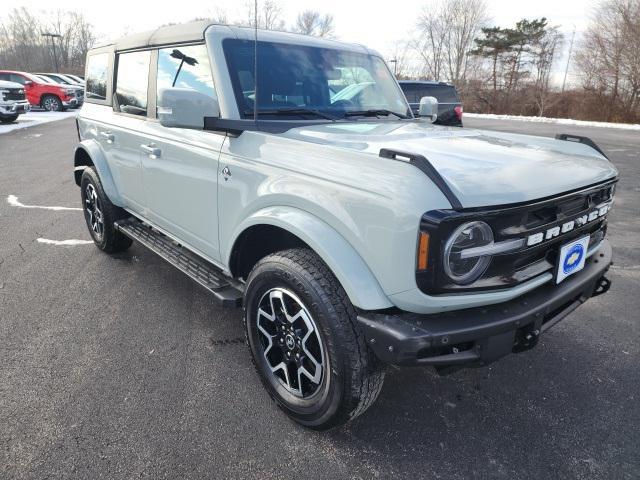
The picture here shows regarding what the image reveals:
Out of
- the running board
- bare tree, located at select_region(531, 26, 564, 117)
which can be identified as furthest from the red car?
bare tree, located at select_region(531, 26, 564, 117)

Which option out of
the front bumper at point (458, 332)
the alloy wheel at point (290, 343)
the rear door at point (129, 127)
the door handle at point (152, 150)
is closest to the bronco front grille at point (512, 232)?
the front bumper at point (458, 332)

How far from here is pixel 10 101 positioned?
16.2 meters

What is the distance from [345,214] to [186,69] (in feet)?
5.85

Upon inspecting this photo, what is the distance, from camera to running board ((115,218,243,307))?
268 centimetres

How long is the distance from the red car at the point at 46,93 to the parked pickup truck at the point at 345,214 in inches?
915

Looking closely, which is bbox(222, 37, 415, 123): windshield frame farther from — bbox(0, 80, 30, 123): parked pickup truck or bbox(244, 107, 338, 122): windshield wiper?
bbox(0, 80, 30, 123): parked pickup truck

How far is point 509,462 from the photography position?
2.09m

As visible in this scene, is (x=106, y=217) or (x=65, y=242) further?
(x=65, y=242)

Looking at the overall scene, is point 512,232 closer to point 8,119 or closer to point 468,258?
point 468,258

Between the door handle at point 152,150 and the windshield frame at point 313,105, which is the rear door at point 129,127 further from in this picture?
the windshield frame at point 313,105

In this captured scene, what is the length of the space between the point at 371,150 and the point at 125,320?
7.72 ft

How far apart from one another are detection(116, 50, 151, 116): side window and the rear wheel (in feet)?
75.3

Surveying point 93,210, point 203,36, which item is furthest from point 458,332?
point 93,210

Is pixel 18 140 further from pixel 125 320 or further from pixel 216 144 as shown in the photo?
pixel 216 144
